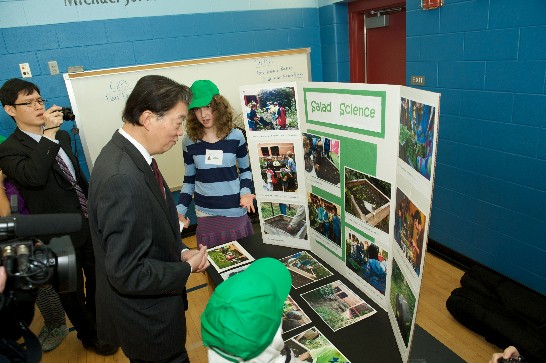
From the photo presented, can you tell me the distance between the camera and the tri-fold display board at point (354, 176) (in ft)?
3.63

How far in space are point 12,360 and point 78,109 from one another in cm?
286

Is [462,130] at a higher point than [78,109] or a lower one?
lower

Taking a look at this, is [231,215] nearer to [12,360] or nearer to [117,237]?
[117,237]

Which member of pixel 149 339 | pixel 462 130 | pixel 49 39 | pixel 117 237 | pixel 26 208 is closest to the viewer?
pixel 117 237

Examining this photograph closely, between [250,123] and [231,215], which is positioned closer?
[250,123]

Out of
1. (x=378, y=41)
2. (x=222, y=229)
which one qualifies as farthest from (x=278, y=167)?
(x=378, y=41)

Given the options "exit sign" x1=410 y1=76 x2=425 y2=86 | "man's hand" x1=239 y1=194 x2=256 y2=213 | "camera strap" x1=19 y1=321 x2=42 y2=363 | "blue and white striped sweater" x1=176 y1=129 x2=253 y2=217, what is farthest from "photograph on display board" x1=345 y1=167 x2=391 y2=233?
"exit sign" x1=410 y1=76 x2=425 y2=86

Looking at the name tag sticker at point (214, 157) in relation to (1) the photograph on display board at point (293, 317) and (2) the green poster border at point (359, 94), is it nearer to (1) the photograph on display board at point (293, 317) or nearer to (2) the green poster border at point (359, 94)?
(2) the green poster border at point (359, 94)

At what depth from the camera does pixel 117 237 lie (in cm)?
116

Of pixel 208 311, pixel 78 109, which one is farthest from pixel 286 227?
pixel 78 109

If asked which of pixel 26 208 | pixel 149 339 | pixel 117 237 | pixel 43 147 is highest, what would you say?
pixel 43 147

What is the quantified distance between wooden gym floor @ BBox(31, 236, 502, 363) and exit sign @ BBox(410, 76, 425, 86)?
1525 mm

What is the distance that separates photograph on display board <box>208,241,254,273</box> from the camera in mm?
1829

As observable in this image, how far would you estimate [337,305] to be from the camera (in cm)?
149
